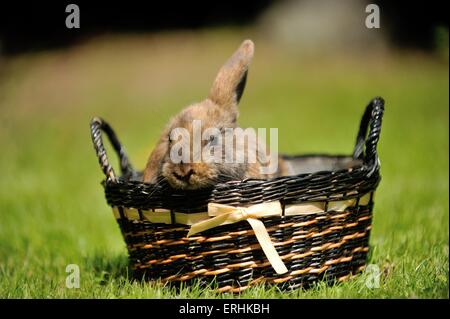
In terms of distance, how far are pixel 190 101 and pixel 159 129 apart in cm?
171

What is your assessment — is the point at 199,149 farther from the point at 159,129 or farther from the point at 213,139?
the point at 159,129

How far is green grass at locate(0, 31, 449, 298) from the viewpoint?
9.45ft

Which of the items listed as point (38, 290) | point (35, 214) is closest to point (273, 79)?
point (35, 214)

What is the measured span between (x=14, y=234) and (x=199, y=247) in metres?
1.87

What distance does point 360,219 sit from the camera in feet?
8.86

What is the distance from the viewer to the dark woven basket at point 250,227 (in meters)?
2.43

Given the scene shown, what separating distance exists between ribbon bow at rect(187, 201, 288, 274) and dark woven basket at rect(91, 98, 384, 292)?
27 millimetres

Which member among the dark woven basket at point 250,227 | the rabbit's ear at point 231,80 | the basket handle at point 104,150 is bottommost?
the dark woven basket at point 250,227

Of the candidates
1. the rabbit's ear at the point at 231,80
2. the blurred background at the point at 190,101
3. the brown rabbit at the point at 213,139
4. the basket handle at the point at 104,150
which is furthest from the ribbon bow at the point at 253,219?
the rabbit's ear at the point at 231,80

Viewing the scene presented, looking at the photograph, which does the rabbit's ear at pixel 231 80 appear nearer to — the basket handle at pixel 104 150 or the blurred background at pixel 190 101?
the basket handle at pixel 104 150

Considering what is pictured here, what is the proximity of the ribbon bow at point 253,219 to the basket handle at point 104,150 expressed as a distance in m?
0.54

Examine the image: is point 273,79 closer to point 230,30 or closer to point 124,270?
point 230,30
